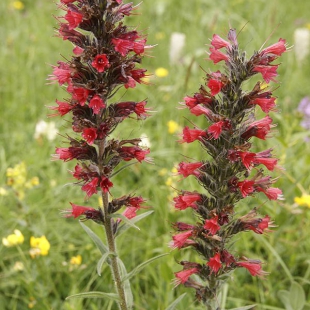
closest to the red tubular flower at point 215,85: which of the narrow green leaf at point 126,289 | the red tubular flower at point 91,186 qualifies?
the red tubular flower at point 91,186

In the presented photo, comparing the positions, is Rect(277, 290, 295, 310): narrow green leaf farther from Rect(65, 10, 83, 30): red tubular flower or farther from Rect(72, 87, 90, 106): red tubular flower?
Rect(65, 10, 83, 30): red tubular flower

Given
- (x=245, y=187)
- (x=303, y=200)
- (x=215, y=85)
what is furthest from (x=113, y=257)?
(x=303, y=200)

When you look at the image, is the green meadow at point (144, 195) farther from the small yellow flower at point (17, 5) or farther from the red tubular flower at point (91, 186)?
the small yellow flower at point (17, 5)

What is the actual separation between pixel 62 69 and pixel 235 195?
0.96m

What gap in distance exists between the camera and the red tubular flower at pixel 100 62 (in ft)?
6.58

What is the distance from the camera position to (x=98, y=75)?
2133 millimetres

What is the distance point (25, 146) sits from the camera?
16.0 ft

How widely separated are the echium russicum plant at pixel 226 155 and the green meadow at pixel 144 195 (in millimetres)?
138

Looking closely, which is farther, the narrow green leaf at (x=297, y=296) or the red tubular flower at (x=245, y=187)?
the narrow green leaf at (x=297, y=296)

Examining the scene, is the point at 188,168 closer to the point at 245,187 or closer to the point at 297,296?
the point at 245,187

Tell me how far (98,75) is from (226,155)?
Answer: 66 cm

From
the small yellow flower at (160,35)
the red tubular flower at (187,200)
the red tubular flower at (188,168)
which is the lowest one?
the red tubular flower at (187,200)

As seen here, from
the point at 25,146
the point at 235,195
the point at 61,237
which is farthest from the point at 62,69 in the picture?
the point at 25,146

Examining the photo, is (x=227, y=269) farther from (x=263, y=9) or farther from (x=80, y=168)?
(x=263, y=9)
